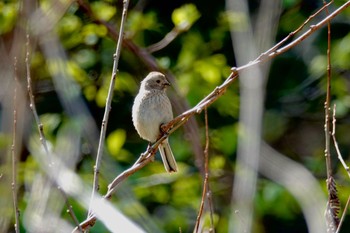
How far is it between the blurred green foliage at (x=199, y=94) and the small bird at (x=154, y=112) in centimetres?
240

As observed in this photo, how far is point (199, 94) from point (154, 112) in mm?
2999

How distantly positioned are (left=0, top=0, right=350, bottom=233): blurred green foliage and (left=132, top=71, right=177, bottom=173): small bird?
2.40m

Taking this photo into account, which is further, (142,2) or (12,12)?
(142,2)

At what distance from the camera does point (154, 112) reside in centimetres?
575

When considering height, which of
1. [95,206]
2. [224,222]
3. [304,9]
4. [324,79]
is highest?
[304,9]

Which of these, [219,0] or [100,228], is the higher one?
[219,0]

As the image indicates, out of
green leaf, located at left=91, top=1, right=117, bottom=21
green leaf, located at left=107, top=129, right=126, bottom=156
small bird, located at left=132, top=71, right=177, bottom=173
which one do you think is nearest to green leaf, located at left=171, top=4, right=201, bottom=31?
green leaf, located at left=91, top=1, right=117, bottom=21

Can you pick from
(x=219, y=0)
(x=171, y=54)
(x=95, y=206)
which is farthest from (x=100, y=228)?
(x=95, y=206)

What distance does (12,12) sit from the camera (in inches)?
313

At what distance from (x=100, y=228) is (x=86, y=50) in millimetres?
2311

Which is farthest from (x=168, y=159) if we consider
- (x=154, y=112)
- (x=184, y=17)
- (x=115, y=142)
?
(x=184, y=17)

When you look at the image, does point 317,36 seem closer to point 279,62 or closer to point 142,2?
point 279,62

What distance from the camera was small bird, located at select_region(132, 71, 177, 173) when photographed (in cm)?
570

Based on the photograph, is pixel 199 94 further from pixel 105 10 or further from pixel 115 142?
pixel 105 10
